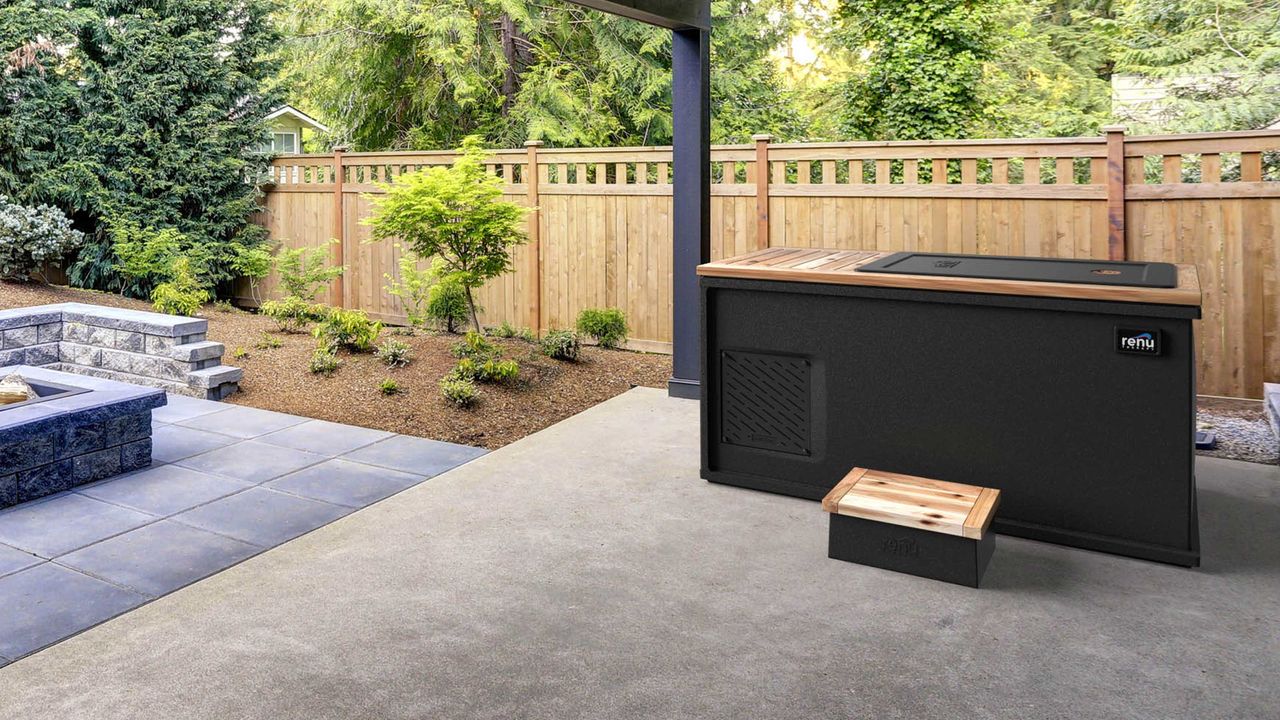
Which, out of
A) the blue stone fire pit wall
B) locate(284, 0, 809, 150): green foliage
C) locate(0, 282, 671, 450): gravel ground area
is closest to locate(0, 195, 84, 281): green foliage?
locate(0, 282, 671, 450): gravel ground area

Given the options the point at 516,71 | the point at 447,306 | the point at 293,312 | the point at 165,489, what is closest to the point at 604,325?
the point at 447,306

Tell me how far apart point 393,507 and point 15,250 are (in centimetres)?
510

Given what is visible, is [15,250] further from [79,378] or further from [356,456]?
[356,456]

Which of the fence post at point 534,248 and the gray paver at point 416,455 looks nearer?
the gray paver at point 416,455

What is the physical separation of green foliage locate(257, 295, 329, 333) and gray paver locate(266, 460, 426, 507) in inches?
105

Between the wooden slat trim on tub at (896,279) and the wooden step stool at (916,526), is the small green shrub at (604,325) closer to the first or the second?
the wooden slat trim on tub at (896,279)

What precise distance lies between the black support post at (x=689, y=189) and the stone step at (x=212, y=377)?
240 cm

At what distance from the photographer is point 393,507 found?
3.48m

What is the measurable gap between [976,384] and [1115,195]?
2571mm

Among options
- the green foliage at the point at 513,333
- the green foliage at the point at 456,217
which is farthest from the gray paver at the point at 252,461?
the green foliage at the point at 513,333

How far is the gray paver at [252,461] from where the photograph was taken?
3846 mm

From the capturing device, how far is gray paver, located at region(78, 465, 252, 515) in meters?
3.48

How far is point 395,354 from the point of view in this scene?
547 cm

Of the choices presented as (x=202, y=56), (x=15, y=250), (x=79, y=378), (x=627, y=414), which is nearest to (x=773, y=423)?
(x=627, y=414)
